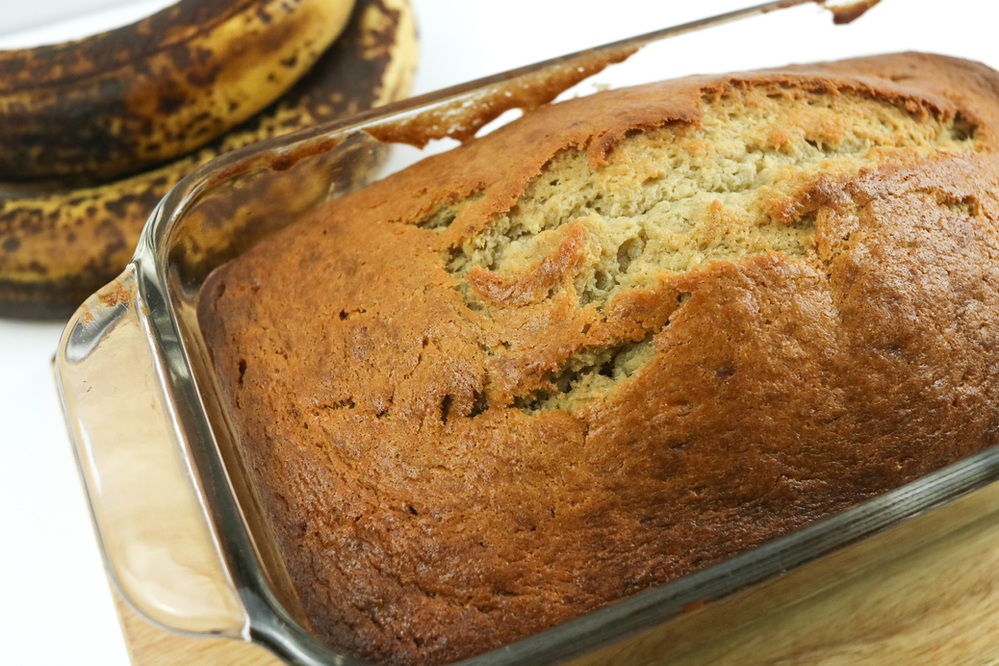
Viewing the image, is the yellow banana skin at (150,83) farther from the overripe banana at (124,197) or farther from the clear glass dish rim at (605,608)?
the clear glass dish rim at (605,608)

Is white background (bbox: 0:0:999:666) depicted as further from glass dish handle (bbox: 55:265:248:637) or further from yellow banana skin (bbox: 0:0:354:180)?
glass dish handle (bbox: 55:265:248:637)

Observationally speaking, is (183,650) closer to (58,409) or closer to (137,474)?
(137,474)

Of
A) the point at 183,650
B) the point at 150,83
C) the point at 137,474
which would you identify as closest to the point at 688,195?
the point at 137,474

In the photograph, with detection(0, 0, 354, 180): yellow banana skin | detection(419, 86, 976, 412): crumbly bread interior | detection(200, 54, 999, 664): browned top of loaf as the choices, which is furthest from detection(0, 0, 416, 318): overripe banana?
detection(419, 86, 976, 412): crumbly bread interior

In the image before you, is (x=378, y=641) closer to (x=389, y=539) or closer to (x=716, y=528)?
(x=389, y=539)

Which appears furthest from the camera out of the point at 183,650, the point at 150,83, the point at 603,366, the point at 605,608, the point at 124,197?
the point at 124,197

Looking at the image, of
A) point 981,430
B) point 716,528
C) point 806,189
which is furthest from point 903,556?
point 806,189
